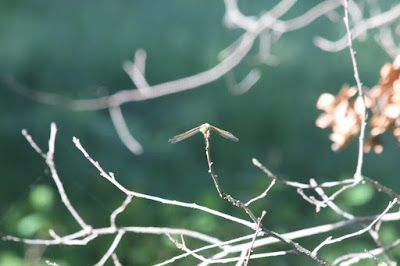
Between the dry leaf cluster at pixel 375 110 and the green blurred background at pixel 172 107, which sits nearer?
the dry leaf cluster at pixel 375 110

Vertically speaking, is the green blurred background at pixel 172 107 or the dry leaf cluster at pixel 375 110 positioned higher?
the green blurred background at pixel 172 107

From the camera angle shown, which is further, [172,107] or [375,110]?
[172,107]

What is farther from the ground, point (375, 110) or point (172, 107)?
point (172, 107)

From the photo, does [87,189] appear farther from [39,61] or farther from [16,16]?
[16,16]

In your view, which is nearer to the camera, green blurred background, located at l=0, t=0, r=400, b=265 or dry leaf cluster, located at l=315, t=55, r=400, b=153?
dry leaf cluster, located at l=315, t=55, r=400, b=153

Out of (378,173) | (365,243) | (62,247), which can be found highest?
(378,173)

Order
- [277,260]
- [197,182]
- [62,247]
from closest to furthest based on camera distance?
1. [62,247]
2. [277,260]
3. [197,182]

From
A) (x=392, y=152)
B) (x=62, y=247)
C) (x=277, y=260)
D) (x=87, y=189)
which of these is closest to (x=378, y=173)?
(x=392, y=152)

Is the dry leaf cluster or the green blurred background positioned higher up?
the green blurred background
